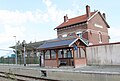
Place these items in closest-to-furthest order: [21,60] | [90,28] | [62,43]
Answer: [62,43], [90,28], [21,60]

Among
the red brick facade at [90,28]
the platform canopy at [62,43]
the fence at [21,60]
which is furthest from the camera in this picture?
the fence at [21,60]

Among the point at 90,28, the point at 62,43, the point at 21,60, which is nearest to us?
the point at 62,43

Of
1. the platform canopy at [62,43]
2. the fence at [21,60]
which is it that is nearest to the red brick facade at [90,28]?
the fence at [21,60]

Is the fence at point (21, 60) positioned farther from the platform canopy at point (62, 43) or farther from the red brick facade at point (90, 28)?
the platform canopy at point (62, 43)

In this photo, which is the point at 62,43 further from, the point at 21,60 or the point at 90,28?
the point at 21,60

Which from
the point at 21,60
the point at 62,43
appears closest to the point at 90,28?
the point at 62,43

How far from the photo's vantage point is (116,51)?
2362 centimetres

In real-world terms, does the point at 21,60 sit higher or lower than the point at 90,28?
lower

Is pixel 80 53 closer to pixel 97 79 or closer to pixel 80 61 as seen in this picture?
pixel 80 61

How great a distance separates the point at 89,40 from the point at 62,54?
8840 millimetres

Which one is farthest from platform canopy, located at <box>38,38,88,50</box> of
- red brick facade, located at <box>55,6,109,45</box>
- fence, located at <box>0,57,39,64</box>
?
fence, located at <box>0,57,39,64</box>

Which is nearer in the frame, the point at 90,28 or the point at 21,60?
the point at 90,28

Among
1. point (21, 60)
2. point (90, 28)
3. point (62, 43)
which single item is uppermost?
A: point (90, 28)

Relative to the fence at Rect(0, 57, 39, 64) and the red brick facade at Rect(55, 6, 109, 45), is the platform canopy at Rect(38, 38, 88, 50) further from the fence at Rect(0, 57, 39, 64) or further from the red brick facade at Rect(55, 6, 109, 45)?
the fence at Rect(0, 57, 39, 64)
